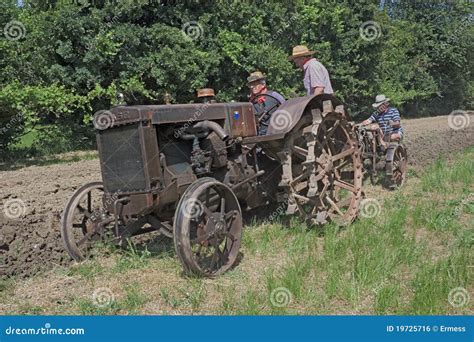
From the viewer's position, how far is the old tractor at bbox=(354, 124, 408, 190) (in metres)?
A: 8.80

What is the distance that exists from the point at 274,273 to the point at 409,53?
31419mm

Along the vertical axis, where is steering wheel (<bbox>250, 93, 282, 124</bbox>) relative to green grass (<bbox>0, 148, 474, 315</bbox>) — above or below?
above

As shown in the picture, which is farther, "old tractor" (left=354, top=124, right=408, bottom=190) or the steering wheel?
"old tractor" (left=354, top=124, right=408, bottom=190)

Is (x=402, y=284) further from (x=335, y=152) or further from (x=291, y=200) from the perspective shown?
(x=335, y=152)

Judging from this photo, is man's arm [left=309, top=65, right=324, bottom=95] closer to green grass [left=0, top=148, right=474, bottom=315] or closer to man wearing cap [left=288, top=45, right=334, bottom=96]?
man wearing cap [left=288, top=45, right=334, bottom=96]

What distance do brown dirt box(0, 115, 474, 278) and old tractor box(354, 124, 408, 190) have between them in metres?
1.46

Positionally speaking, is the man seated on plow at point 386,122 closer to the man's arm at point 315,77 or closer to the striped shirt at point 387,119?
the striped shirt at point 387,119

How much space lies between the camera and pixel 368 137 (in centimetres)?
897

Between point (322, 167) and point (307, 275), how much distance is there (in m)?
1.68

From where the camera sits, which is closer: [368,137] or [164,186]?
[164,186]

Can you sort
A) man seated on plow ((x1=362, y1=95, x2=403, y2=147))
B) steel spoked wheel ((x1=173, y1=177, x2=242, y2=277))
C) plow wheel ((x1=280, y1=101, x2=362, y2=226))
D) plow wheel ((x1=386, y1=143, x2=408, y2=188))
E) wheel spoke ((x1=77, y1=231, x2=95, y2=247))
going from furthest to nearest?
1. man seated on plow ((x1=362, y1=95, x2=403, y2=147))
2. plow wheel ((x1=386, y1=143, x2=408, y2=188))
3. plow wheel ((x1=280, y1=101, x2=362, y2=226))
4. wheel spoke ((x1=77, y1=231, x2=95, y2=247))
5. steel spoked wheel ((x1=173, y1=177, x2=242, y2=277))

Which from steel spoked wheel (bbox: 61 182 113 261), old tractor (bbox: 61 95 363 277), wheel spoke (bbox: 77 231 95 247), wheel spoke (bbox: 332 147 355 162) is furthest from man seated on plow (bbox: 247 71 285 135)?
wheel spoke (bbox: 77 231 95 247)

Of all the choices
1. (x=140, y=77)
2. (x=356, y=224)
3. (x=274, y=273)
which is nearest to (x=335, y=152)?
(x=356, y=224)

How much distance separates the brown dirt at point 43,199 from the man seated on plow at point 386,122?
1427 mm
